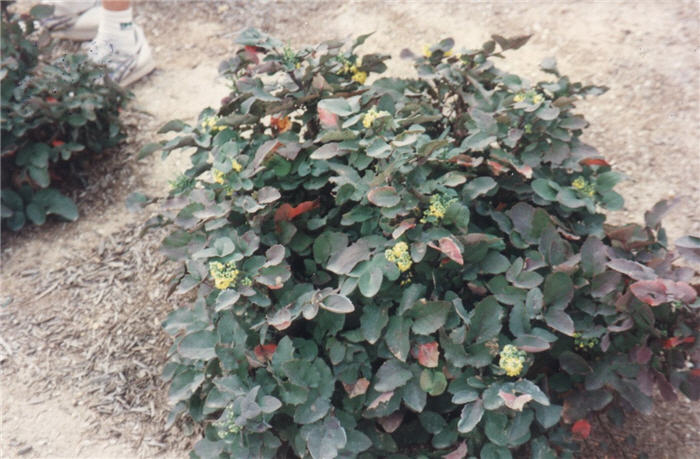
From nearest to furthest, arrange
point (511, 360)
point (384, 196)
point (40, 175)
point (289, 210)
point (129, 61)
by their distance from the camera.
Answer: point (511, 360) < point (384, 196) < point (289, 210) < point (40, 175) < point (129, 61)

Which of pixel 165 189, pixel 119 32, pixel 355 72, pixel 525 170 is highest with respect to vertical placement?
pixel 355 72

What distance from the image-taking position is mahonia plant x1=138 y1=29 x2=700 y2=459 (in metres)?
1.74

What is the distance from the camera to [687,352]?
6.10 feet

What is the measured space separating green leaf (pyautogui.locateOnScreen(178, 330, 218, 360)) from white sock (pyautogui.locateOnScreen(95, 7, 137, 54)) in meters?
2.30

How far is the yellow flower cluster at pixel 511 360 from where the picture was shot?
1635 mm

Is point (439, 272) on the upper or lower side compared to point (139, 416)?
upper

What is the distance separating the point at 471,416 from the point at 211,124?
3.71ft

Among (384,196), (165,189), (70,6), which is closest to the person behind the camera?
(384,196)

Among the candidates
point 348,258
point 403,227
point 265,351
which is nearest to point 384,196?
point 403,227

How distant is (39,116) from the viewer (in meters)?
2.94

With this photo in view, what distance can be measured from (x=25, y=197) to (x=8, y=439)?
113 cm

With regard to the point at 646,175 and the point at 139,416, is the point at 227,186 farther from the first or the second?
the point at 646,175

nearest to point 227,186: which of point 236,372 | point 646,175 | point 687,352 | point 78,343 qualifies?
point 236,372

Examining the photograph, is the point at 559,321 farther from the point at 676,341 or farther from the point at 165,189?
the point at 165,189
